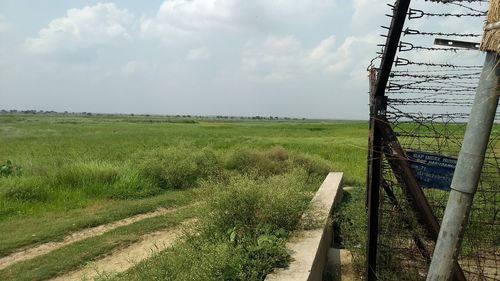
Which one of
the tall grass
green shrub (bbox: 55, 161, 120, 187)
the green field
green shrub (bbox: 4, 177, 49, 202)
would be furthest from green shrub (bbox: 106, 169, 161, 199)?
the tall grass

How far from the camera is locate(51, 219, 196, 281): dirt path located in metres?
5.29

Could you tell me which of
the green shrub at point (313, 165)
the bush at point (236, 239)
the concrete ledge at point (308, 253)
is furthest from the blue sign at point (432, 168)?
the green shrub at point (313, 165)

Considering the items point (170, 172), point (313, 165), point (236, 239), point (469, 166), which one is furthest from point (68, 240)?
point (313, 165)

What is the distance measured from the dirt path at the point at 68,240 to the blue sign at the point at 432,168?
5492 mm

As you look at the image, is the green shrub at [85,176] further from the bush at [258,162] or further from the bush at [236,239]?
the bush at [236,239]

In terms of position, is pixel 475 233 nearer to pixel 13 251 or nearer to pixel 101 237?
pixel 101 237

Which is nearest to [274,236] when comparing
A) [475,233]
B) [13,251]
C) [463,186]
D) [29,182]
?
[475,233]

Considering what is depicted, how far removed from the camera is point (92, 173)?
1039cm

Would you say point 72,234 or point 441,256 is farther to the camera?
point 72,234

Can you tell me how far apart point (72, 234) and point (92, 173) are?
344 cm

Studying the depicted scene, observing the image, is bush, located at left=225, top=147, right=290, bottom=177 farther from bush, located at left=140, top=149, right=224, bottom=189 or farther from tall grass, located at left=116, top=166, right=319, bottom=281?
tall grass, located at left=116, top=166, right=319, bottom=281

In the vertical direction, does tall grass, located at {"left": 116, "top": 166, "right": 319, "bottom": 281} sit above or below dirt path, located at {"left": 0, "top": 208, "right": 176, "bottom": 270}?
above

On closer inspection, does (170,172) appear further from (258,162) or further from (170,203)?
(258,162)

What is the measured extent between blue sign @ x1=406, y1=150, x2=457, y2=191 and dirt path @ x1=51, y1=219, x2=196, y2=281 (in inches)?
113
